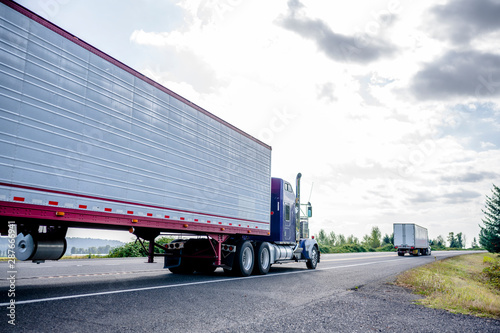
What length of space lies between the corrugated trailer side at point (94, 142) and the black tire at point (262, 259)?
221 centimetres

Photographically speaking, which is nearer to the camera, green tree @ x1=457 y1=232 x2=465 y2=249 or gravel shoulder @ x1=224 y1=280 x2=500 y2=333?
gravel shoulder @ x1=224 y1=280 x2=500 y2=333

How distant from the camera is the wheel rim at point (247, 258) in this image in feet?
41.0

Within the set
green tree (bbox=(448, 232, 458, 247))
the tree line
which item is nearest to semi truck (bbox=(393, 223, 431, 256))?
the tree line

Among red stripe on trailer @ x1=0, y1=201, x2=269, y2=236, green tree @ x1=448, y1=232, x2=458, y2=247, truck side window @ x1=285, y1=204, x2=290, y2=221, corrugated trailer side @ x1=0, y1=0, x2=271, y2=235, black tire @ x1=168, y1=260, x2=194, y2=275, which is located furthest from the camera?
green tree @ x1=448, y1=232, x2=458, y2=247

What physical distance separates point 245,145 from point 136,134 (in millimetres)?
5310

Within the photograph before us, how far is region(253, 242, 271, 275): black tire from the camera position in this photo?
13.1 metres

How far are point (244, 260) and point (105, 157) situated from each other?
6.55 meters

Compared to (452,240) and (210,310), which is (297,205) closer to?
(210,310)

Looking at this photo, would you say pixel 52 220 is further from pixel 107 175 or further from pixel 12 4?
pixel 12 4

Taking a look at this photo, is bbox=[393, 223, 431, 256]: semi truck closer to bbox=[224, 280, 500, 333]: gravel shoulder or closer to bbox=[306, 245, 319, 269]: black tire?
bbox=[306, 245, 319, 269]: black tire

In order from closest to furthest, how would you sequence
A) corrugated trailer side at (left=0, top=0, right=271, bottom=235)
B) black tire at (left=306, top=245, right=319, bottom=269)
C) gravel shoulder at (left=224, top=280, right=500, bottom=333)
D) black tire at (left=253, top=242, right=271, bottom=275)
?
gravel shoulder at (left=224, top=280, right=500, bottom=333) < corrugated trailer side at (left=0, top=0, right=271, bottom=235) < black tire at (left=253, top=242, right=271, bottom=275) < black tire at (left=306, top=245, right=319, bottom=269)

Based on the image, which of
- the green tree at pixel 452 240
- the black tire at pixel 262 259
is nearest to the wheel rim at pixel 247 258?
the black tire at pixel 262 259

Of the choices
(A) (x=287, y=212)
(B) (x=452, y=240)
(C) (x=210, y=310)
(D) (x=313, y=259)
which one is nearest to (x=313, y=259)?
(D) (x=313, y=259)

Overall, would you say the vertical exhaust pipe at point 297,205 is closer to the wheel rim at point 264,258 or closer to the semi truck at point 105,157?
the wheel rim at point 264,258
